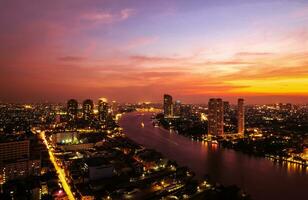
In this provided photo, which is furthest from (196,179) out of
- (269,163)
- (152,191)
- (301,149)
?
(301,149)

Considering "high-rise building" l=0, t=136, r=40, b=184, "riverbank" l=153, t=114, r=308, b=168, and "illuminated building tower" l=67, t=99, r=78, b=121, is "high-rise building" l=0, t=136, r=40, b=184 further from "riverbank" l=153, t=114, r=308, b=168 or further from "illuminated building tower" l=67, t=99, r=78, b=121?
"illuminated building tower" l=67, t=99, r=78, b=121

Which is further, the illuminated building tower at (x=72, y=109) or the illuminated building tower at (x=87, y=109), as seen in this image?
the illuminated building tower at (x=87, y=109)

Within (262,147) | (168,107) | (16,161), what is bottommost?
(262,147)

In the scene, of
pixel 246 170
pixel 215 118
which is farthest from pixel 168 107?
pixel 246 170

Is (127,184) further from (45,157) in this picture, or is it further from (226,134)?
(226,134)

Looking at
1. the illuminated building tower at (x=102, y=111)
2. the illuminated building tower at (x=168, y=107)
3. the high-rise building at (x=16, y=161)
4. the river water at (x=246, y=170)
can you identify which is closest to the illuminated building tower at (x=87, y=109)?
the illuminated building tower at (x=102, y=111)

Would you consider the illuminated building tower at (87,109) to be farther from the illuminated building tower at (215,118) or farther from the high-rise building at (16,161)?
the high-rise building at (16,161)

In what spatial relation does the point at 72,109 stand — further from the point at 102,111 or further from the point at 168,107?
the point at 168,107
